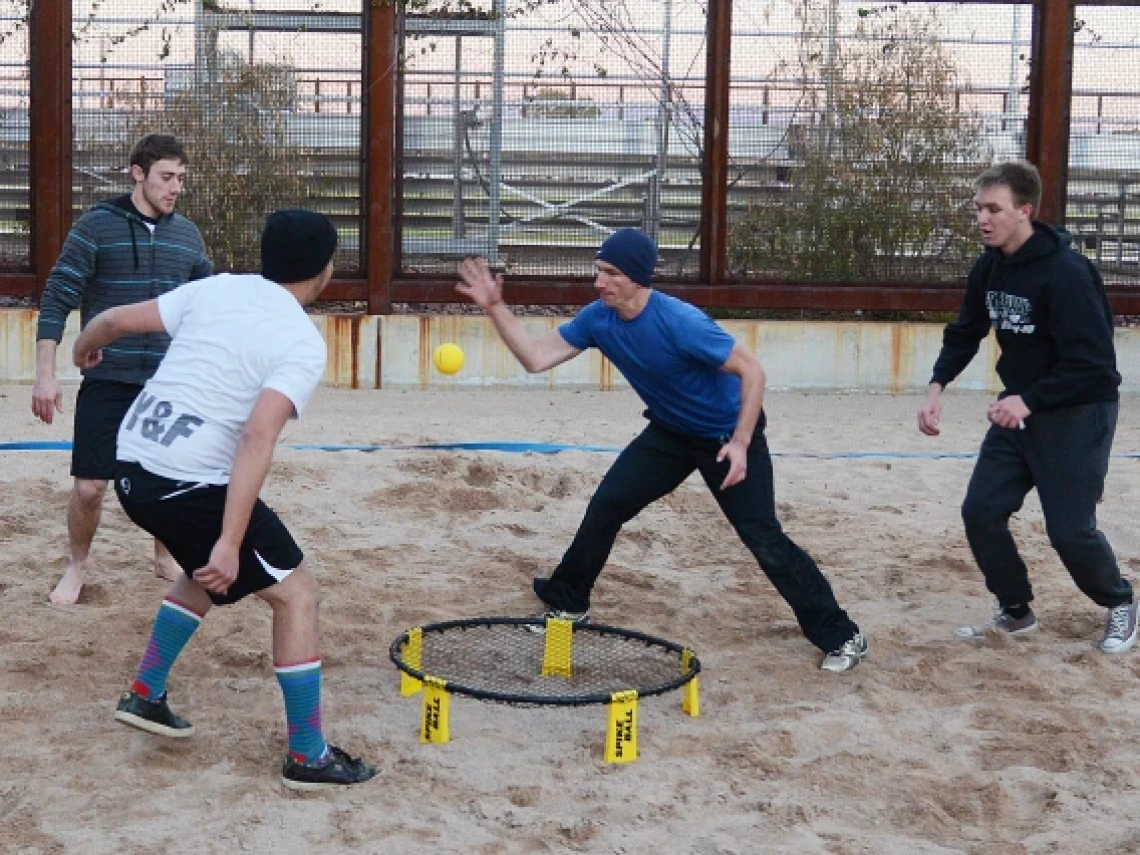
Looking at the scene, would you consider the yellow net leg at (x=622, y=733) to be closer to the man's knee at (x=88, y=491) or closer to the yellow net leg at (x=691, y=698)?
the yellow net leg at (x=691, y=698)

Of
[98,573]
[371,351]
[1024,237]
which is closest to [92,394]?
[98,573]

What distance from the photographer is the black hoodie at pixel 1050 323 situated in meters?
5.66

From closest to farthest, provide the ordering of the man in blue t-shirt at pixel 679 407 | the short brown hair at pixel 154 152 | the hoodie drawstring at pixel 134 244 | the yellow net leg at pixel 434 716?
1. the yellow net leg at pixel 434 716
2. the man in blue t-shirt at pixel 679 407
3. the short brown hair at pixel 154 152
4. the hoodie drawstring at pixel 134 244

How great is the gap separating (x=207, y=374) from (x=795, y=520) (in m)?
4.23

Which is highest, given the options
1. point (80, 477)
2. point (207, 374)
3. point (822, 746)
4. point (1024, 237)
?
point (1024, 237)

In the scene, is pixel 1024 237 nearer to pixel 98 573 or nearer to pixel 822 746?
pixel 822 746

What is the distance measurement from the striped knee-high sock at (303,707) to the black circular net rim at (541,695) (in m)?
0.46

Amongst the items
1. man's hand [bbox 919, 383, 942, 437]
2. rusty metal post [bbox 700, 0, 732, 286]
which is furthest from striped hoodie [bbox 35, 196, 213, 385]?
rusty metal post [bbox 700, 0, 732, 286]

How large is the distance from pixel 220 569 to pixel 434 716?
1.03 m

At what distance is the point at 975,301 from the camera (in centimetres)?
614

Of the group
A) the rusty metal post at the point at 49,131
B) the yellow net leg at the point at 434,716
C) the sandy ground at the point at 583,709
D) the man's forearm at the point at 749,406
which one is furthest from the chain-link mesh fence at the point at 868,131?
the yellow net leg at the point at 434,716

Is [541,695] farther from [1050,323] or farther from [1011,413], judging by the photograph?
[1050,323]

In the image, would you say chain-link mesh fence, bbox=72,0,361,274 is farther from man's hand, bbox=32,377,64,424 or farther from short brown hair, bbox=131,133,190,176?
man's hand, bbox=32,377,64,424

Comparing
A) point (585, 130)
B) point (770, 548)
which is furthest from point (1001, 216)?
point (585, 130)
